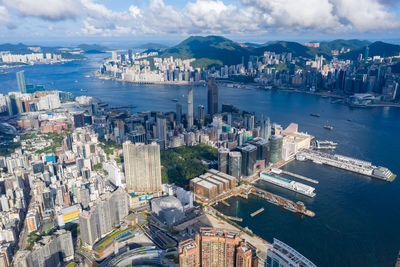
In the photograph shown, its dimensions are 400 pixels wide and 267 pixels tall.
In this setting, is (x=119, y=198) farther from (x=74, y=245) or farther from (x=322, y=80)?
(x=322, y=80)

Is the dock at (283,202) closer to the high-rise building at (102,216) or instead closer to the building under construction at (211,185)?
the building under construction at (211,185)

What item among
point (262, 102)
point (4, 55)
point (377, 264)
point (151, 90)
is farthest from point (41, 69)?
point (377, 264)

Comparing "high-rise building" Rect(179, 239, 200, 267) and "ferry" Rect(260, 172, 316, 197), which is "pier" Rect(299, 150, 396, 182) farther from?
"high-rise building" Rect(179, 239, 200, 267)

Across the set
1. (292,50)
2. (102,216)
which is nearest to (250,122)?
(102,216)

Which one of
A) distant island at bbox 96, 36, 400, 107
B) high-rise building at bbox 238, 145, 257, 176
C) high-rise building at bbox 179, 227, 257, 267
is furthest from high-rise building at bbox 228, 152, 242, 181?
distant island at bbox 96, 36, 400, 107

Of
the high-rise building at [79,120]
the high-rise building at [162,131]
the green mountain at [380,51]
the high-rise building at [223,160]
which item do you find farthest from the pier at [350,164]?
the green mountain at [380,51]
